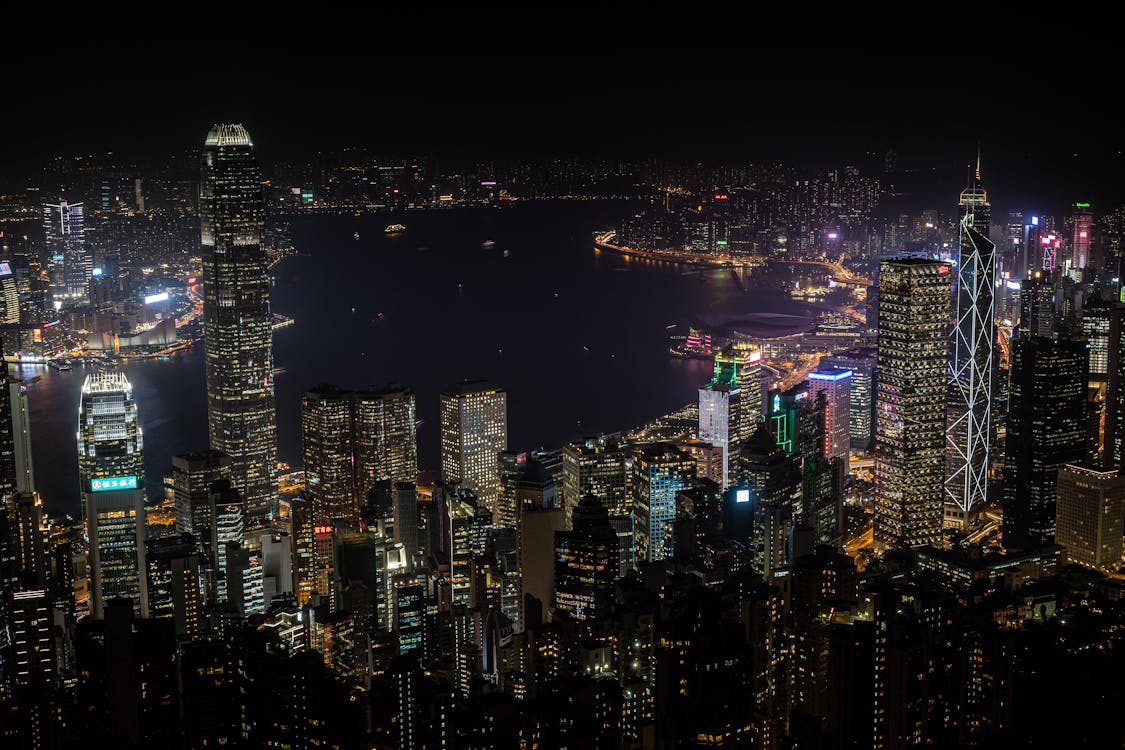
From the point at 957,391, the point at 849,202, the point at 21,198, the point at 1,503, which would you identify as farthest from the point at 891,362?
the point at 21,198

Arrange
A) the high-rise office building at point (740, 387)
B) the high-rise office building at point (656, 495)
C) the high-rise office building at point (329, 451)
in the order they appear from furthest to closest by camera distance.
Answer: the high-rise office building at point (740, 387)
the high-rise office building at point (329, 451)
the high-rise office building at point (656, 495)

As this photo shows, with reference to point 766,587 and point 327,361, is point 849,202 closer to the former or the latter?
point 327,361

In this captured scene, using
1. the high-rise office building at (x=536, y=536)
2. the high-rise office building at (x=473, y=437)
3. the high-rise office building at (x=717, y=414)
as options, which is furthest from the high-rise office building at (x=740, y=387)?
the high-rise office building at (x=536, y=536)

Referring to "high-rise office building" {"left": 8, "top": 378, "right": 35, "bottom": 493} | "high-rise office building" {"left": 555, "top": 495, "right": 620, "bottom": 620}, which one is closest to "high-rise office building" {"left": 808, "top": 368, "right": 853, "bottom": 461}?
"high-rise office building" {"left": 555, "top": 495, "right": 620, "bottom": 620}

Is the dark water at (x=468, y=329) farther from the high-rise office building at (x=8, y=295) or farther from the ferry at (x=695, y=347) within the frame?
the high-rise office building at (x=8, y=295)

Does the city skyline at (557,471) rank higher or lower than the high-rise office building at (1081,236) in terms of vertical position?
lower

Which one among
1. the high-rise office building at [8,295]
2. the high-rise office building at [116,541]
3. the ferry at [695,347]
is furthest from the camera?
the ferry at [695,347]

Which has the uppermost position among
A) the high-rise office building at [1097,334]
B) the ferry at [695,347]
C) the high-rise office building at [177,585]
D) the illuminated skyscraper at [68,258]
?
the illuminated skyscraper at [68,258]
